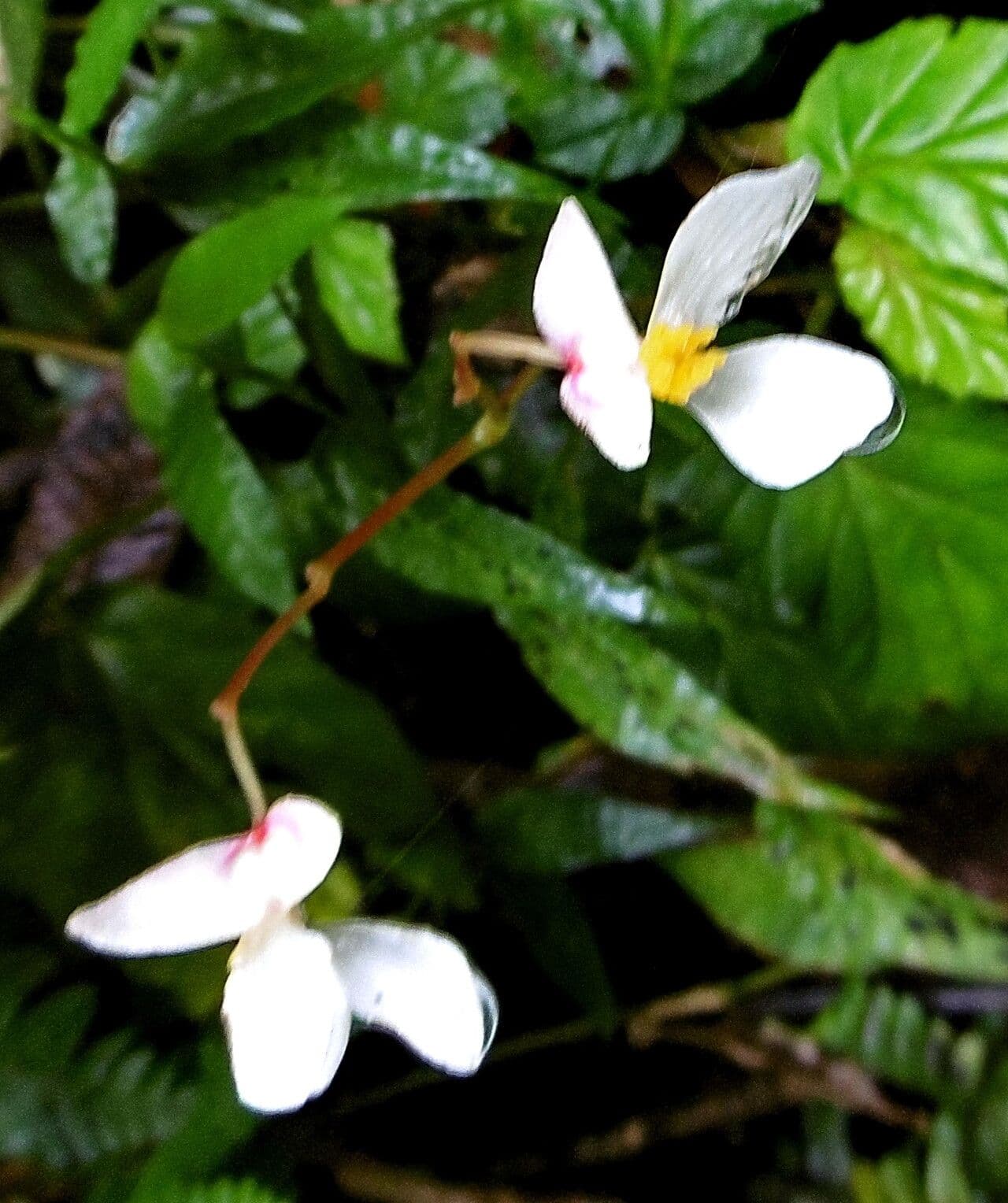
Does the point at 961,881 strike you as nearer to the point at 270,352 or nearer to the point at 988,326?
the point at 988,326

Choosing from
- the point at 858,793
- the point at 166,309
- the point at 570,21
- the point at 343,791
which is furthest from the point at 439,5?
the point at 858,793

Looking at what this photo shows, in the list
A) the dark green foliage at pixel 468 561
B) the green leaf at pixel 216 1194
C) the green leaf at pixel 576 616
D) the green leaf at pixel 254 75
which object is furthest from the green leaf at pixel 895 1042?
the green leaf at pixel 254 75

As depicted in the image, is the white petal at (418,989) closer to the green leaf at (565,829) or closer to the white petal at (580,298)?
the white petal at (580,298)

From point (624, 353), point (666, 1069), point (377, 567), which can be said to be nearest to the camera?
point (624, 353)

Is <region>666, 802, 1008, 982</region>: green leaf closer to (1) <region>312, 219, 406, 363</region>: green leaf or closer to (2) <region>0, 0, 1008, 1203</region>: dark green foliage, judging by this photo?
(2) <region>0, 0, 1008, 1203</region>: dark green foliage

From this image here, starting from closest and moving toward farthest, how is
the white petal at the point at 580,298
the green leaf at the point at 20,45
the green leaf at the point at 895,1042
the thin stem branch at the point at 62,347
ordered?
the white petal at the point at 580,298 < the green leaf at the point at 20,45 < the thin stem branch at the point at 62,347 < the green leaf at the point at 895,1042

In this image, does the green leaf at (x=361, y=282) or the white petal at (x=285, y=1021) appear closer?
the white petal at (x=285, y=1021)
